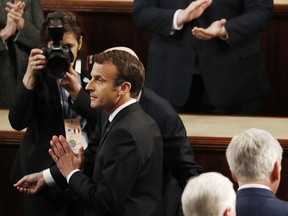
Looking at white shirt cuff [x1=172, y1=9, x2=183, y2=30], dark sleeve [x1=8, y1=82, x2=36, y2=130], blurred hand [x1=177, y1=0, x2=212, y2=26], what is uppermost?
blurred hand [x1=177, y1=0, x2=212, y2=26]

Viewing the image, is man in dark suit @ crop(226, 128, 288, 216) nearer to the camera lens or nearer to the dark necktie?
the dark necktie

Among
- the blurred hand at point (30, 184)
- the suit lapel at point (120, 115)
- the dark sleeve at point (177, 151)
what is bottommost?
the blurred hand at point (30, 184)

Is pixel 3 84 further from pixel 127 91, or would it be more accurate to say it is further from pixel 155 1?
pixel 127 91

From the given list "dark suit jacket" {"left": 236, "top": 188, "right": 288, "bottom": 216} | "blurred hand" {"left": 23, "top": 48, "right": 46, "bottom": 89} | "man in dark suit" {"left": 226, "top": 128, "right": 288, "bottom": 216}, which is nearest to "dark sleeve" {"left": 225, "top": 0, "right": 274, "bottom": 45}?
"blurred hand" {"left": 23, "top": 48, "right": 46, "bottom": 89}

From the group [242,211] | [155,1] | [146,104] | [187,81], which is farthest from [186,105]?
[242,211]

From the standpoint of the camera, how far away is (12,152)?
13.0 ft

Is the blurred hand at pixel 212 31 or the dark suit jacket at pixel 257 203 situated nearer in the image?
the dark suit jacket at pixel 257 203

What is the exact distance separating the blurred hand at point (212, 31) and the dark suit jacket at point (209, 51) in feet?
0.12

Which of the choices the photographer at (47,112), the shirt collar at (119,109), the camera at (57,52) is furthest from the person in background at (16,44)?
the shirt collar at (119,109)

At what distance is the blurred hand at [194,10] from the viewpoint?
4109 mm

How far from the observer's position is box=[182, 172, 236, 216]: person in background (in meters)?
2.31

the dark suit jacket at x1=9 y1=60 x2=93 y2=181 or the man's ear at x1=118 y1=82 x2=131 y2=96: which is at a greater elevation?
the man's ear at x1=118 y1=82 x2=131 y2=96

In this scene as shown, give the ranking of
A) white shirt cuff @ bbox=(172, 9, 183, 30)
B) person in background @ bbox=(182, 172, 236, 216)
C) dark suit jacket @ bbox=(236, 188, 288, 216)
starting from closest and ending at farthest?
person in background @ bbox=(182, 172, 236, 216), dark suit jacket @ bbox=(236, 188, 288, 216), white shirt cuff @ bbox=(172, 9, 183, 30)

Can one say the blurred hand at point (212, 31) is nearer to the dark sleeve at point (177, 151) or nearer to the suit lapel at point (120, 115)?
the dark sleeve at point (177, 151)
